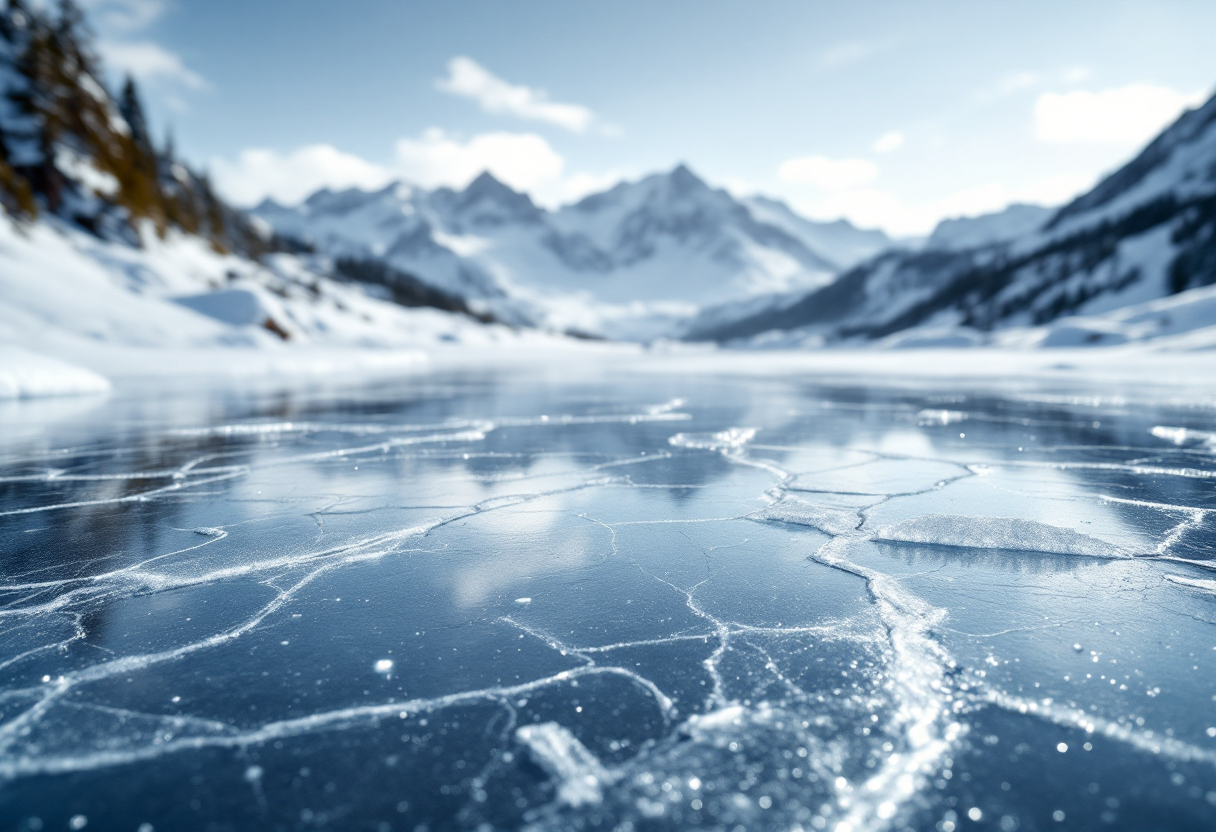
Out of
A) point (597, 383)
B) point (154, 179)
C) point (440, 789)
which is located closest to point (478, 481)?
point (440, 789)

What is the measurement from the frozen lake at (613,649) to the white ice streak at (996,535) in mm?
40

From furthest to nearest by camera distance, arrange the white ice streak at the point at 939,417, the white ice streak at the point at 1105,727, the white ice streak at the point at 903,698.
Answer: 1. the white ice streak at the point at 939,417
2. the white ice streak at the point at 1105,727
3. the white ice streak at the point at 903,698

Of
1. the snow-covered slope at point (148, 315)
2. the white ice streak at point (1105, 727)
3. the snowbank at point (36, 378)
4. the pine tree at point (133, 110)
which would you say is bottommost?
the white ice streak at point (1105, 727)

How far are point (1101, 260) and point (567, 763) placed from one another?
101 m

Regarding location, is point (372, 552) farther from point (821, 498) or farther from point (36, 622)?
point (821, 498)

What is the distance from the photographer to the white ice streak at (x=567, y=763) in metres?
2.13

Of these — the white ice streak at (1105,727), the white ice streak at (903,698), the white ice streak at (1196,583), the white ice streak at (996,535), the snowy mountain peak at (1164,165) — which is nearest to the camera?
the white ice streak at (903,698)

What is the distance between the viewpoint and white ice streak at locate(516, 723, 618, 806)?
6.98ft

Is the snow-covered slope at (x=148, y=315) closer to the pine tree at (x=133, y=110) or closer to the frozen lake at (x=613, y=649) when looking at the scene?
the frozen lake at (x=613, y=649)

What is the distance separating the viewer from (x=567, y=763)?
228cm

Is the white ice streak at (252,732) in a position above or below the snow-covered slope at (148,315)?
below

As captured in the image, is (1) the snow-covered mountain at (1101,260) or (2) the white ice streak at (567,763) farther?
(1) the snow-covered mountain at (1101,260)

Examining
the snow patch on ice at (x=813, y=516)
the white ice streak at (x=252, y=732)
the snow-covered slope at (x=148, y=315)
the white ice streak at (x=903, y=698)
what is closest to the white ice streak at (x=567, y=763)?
the white ice streak at (x=252, y=732)

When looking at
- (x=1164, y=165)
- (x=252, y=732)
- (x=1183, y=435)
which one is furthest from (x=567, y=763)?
(x=1164, y=165)
